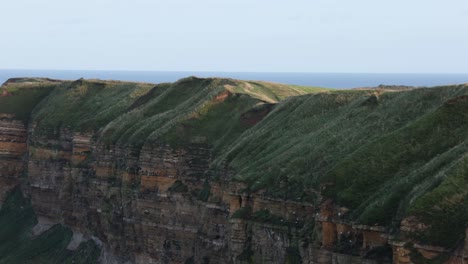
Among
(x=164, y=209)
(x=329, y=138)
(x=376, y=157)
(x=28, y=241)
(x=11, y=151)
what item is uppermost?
(x=376, y=157)

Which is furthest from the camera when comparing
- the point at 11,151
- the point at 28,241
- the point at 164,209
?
the point at 11,151

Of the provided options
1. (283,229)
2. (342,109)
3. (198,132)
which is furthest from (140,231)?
(283,229)

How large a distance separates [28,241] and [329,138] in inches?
1681

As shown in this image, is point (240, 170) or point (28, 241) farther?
point (28, 241)

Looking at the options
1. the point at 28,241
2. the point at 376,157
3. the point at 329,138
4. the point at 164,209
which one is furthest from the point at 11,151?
the point at 376,157

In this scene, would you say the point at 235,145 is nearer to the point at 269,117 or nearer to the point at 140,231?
the point at 269,117

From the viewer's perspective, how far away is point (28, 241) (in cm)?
8444

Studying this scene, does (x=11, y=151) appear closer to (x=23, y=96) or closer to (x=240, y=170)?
(x=23, y=96)

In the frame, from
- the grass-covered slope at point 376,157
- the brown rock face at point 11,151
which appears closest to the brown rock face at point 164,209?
the brown rock face at point 11,151

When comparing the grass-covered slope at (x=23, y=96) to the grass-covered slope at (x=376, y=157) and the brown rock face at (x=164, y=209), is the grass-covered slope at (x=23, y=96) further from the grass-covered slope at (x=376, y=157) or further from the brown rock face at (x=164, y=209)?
the grass-covered slope at (x=376, y=157)

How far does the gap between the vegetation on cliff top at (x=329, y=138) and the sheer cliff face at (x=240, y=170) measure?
9 centimetres

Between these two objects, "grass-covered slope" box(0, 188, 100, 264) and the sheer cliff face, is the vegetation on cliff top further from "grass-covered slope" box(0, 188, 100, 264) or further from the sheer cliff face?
"grass-covered slope" box(0, 188, 100, 264)

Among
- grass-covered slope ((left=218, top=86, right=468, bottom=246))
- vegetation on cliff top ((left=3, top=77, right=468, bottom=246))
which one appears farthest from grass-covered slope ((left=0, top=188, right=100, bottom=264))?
grass-covered slope ((left=218, top=86, right=468, bottom=246))

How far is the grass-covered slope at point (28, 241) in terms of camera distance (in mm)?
76500
